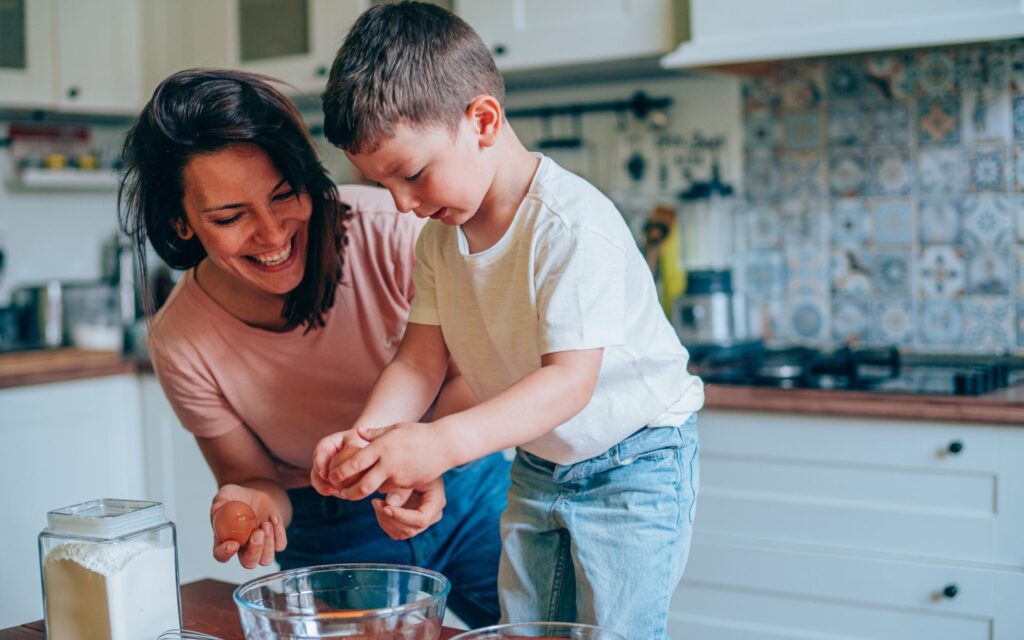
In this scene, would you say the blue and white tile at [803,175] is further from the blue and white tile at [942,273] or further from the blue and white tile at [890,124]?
the blue and white tile at [942,273]

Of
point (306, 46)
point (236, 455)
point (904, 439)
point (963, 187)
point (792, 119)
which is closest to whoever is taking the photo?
point (236, 455)

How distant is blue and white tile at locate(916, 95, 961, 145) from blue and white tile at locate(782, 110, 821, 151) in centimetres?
22

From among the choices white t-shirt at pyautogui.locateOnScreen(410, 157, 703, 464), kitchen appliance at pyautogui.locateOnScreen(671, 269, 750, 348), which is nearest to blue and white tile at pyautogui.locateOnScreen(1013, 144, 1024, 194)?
kitchen appliance at pyautogui.locateOnScreen(671, 269, 750, 348)

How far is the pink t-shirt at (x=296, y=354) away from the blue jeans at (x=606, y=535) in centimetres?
29

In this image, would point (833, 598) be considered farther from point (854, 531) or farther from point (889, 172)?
point (889, 172)

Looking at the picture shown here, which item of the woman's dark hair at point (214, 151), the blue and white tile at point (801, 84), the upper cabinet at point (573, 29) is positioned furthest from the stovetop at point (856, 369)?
the woman's dark hair at point (214, 151)

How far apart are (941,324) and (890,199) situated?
30 centimetres

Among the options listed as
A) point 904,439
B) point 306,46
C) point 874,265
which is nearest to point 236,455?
point 904,439

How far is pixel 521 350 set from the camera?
1060mm

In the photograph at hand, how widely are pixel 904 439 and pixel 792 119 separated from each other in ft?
2.95

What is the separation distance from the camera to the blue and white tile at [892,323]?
2389 mm

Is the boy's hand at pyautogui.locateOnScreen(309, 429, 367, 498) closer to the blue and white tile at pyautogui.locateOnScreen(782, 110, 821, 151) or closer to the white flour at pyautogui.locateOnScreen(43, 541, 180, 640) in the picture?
the white flour at pyautogui.locateOnScreen(43, 541, 180, 640)

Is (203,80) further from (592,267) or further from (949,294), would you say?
(949,294)

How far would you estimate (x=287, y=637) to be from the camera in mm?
763
